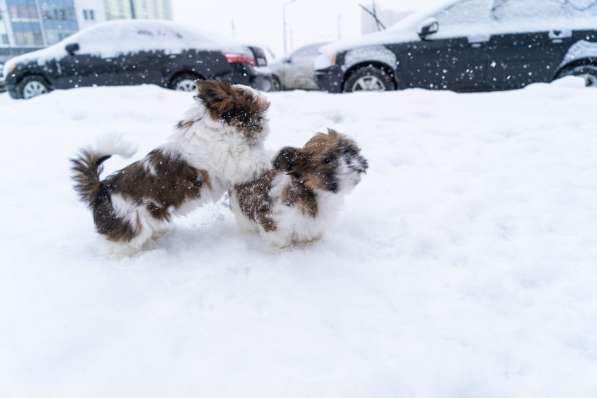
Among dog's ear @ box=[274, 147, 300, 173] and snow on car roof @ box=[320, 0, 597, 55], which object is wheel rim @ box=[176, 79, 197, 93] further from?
dog's ear @ box=[274, 147, 300, 173]

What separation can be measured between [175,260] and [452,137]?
3.48 meters

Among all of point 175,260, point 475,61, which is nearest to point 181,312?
point 175,260

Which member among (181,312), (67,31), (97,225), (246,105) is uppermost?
(67,31)

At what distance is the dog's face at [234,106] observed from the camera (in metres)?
2.66

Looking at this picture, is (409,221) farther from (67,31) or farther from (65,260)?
(67,31)

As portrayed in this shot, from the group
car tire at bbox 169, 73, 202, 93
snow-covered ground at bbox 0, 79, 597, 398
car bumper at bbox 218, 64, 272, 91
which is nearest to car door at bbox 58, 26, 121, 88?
car tire at bbox 169, 73, 202, 93

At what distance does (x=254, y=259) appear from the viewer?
103 inches

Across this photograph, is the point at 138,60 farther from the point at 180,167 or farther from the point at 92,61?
the point at 180,167

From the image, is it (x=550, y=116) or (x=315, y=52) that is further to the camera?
(x=315, y=52)

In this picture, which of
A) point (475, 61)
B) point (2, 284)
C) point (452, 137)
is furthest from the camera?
point (475, 61)

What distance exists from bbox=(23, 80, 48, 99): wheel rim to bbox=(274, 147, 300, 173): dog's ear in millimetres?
8201

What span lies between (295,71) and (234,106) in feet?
33.6

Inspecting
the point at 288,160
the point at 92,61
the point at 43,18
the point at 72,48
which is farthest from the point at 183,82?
the point at 43,18

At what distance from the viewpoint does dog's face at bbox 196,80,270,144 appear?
2.66 meters
